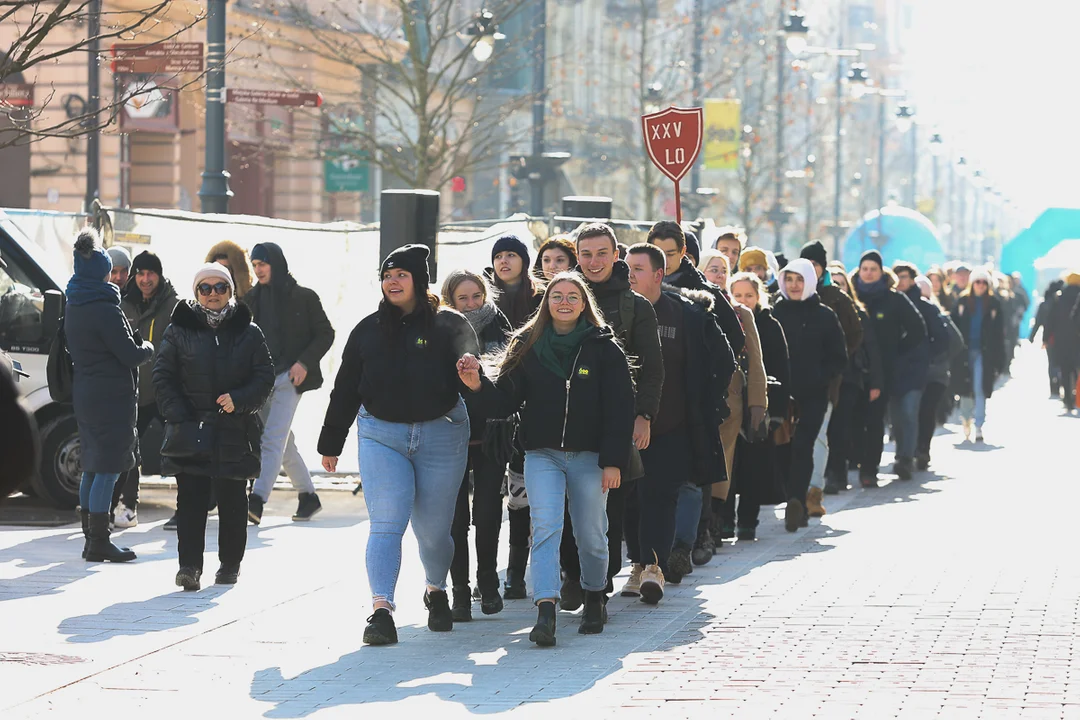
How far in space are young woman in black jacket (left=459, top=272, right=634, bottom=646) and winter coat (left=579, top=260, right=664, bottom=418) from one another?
421mm

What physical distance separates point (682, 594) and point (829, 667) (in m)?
2.26

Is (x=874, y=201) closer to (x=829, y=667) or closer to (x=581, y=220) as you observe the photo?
(x=581, y=220)

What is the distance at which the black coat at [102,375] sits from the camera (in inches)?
452

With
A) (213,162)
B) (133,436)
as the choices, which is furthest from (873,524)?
(213,162)

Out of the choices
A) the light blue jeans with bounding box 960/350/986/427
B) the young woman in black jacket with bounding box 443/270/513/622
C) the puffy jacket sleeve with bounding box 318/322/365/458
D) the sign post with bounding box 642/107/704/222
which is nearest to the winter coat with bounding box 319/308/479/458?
the puffy jacket sleeve with bounding box 318/322/365/458

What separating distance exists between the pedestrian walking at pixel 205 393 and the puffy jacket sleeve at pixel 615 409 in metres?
2.20

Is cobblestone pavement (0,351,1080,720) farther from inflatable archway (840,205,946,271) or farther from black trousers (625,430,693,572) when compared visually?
inflatable archway (840,205,946,271)

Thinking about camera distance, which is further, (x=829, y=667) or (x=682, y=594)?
(x=682, y=594)

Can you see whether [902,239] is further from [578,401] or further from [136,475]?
[578,401]

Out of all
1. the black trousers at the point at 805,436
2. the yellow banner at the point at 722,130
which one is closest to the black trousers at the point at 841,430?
the black trousers at the point at 805,436

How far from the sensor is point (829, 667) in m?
8.48

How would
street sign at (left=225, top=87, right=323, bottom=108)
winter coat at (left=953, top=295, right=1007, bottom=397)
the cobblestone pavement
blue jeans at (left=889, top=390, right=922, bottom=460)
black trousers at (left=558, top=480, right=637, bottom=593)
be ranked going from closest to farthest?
the cobblestone pavement, black trousers at (left=558, top=480, right=637, bottom=593), street sign at (left=225, top=87, right=323, bottom=108), blue jeans at (left=889, top=390, right=922, bottom=460), winter coat at (left=953, top=295, right=1007, bottom=397)

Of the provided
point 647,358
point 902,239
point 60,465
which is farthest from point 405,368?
point 902,239

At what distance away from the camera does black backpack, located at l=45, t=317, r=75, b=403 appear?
11.7 m
